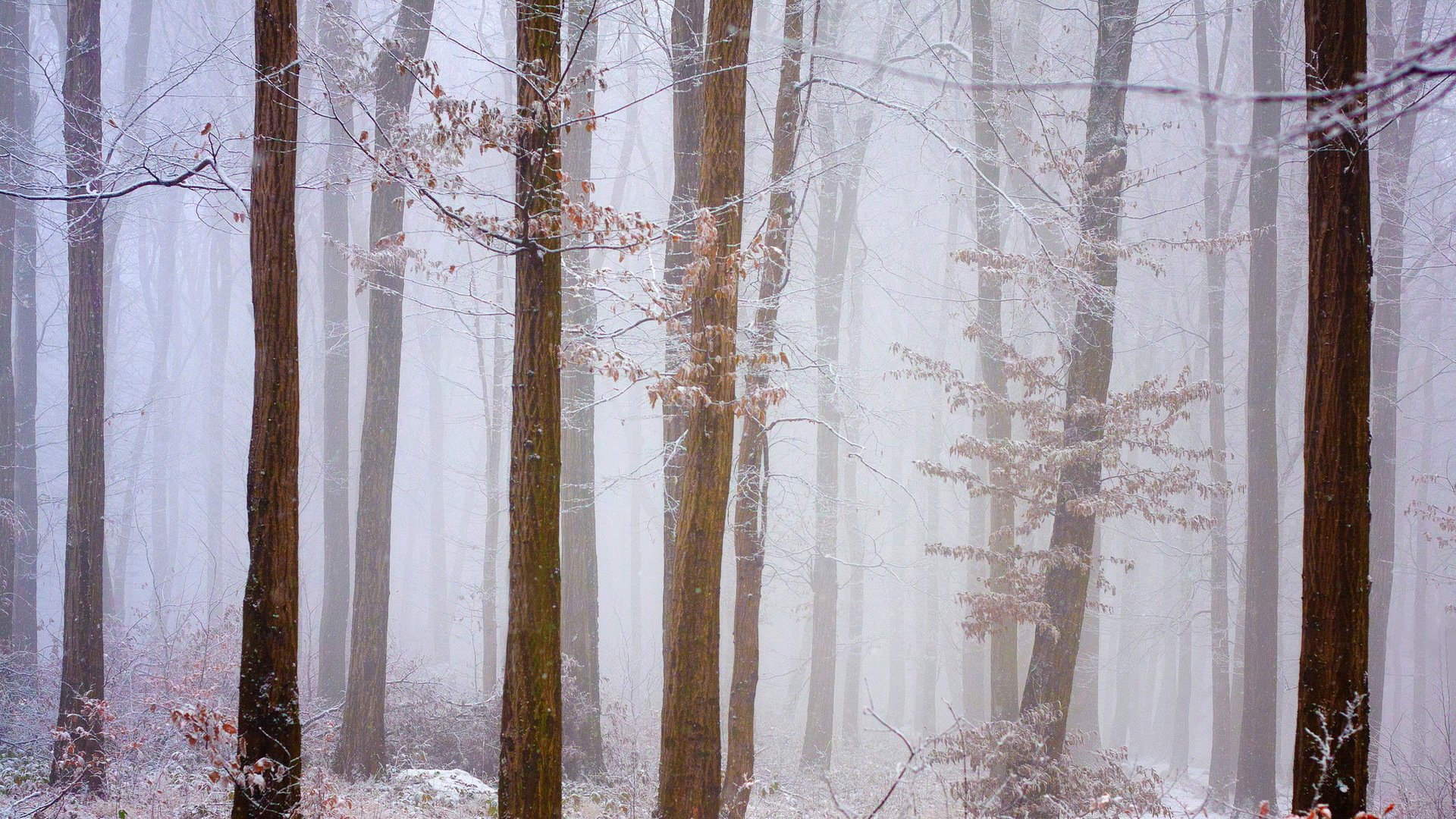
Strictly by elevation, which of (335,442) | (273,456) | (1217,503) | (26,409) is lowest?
(1217,503)

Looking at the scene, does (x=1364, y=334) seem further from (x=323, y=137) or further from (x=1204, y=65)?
(x=323, y=137)

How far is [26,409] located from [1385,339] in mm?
25324

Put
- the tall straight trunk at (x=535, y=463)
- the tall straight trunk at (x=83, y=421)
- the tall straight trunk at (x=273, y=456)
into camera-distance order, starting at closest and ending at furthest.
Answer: the tall straight trunk at (x=535, y=463)
the tall straight trunk at (x=273, y=456)
the tall straight trunk at (x=83, y=421)

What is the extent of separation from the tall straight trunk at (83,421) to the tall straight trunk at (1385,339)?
58.3 ft

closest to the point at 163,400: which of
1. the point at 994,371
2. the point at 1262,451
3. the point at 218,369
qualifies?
the point at 218,369

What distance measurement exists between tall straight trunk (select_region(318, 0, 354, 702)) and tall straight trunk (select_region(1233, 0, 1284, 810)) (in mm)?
13820

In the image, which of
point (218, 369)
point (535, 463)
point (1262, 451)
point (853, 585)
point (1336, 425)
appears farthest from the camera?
point (218, 369)

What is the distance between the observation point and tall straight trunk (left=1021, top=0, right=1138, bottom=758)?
9812 mm

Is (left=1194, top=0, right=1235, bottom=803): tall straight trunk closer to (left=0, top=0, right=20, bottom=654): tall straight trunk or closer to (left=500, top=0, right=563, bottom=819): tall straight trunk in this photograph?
(left=500, top=0, right=563, bottom=819): tall straight trunk

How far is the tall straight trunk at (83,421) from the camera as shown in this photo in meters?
8.53

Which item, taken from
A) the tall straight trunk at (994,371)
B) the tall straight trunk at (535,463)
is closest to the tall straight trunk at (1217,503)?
the tall straight trunk at (994,371)

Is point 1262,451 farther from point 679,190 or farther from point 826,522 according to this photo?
point 679,190

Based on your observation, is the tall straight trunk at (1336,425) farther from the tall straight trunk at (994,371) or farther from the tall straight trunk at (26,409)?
the tall straight trunk at (26,409)

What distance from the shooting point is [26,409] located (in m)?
16.4
